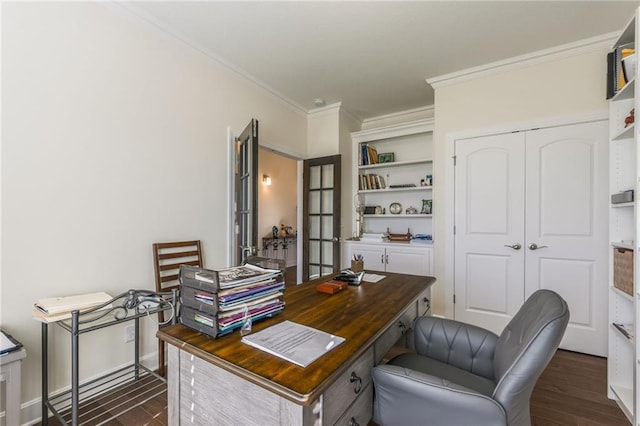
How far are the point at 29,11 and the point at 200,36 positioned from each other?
1070 millimetres

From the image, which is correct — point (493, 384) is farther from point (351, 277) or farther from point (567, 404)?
point (567, 404)

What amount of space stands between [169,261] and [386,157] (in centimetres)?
305

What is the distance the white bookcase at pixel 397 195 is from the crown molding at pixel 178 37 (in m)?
1.52

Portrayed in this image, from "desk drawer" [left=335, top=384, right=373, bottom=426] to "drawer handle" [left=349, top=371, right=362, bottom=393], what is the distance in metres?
0.04

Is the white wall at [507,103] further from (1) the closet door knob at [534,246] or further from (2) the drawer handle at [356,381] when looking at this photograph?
(2) the drawer handle at [356,381]

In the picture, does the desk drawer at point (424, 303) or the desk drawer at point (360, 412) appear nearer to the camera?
the desk drawer at point (360, 412)

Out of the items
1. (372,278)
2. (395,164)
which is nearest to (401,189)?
(395,164)

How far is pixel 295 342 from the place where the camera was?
100 centimetres

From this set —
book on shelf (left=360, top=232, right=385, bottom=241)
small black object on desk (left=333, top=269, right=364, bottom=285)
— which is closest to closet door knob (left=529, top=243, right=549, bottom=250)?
book on shelf (left=360, top=232, right=385, bottom=241)

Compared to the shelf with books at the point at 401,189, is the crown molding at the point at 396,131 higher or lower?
higher

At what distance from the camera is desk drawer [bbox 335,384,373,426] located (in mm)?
963

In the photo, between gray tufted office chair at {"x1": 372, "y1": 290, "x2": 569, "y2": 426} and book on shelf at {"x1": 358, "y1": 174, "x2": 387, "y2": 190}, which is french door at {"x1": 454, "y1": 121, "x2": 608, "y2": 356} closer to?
book on shelf at {"x1": 358, "y1": 174, "x2": 387, "y2": 190}

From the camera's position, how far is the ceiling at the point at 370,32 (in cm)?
213

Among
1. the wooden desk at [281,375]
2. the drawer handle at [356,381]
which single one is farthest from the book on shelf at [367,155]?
the drawer handle at [356,381]
